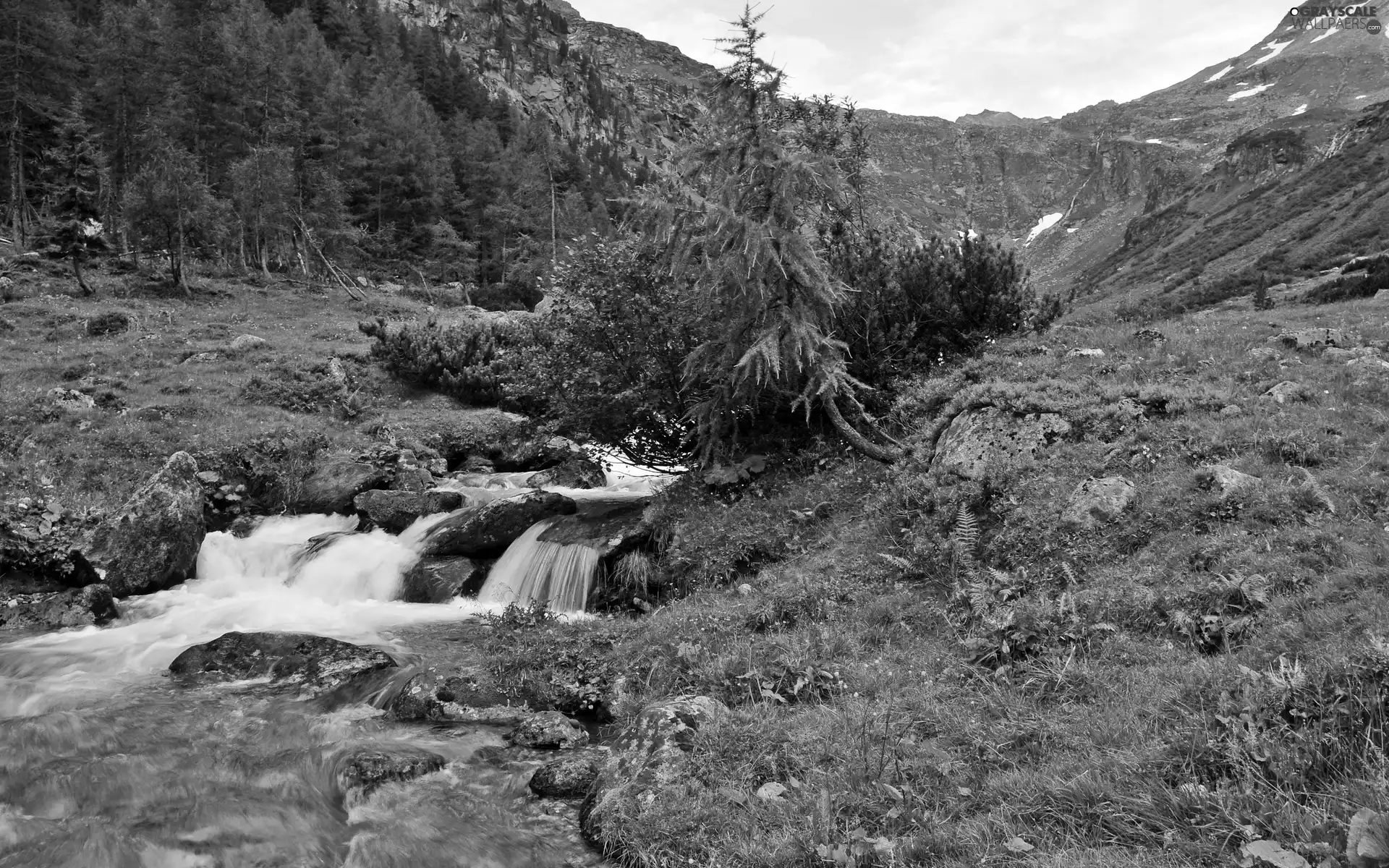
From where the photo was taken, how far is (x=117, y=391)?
69.2 ft

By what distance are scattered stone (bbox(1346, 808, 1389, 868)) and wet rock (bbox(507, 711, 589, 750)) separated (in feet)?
21.4

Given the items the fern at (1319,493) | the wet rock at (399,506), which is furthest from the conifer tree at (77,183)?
the fern at (1319,493)

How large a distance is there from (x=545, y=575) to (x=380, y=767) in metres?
6.09

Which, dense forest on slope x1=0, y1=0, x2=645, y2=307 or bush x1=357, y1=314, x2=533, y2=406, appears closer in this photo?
bush x1=357, y1=314, x2=533, y2=406

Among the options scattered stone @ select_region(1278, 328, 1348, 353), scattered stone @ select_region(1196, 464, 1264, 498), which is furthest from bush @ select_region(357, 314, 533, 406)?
scattered stone @ select_region(1196, 464, 1264, 498)

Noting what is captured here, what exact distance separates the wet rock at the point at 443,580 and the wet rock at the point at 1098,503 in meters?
10.4

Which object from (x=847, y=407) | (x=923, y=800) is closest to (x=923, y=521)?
(x=847, y=407)

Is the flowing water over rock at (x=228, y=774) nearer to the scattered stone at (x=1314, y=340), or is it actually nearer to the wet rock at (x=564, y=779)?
the wet rock at (x=564, y=779)

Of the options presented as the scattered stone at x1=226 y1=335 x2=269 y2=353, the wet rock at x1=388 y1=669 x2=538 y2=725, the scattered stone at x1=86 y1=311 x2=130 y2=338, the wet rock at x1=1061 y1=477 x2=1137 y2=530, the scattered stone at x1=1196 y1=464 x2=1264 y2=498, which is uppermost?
the scattered stone at x1=86 y1=311 x2=130 y2=338

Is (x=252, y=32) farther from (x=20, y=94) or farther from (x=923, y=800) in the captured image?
(x=923, y=800)

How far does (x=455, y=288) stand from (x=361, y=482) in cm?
4079

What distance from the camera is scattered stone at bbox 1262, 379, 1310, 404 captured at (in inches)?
376

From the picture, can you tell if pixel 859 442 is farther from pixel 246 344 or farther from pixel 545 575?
pixel 246 344

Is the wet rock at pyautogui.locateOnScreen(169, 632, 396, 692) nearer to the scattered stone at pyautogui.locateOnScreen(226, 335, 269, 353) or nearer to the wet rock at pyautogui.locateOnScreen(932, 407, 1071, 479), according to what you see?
the wet rock at pyautogui.locateOnScreen(932, 407, 1071, 479)
